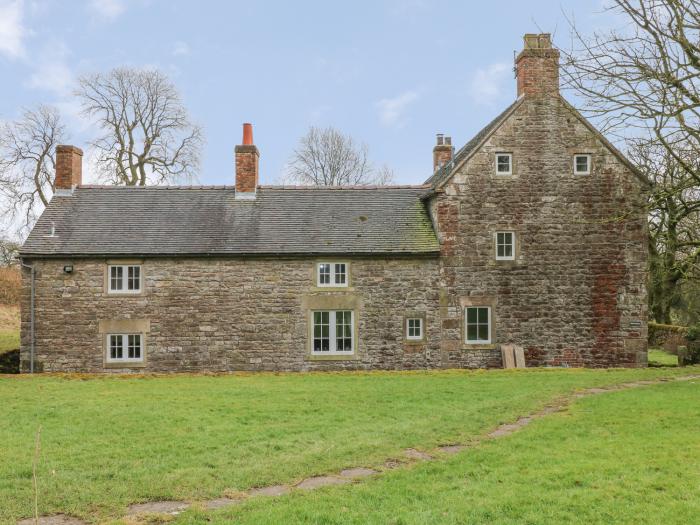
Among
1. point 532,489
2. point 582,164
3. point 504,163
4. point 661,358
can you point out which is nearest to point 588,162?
point 582,164

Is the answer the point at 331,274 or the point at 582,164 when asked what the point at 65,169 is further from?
the point at 582,164

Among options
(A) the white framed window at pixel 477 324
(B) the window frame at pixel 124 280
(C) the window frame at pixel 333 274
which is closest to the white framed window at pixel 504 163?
(A) the white framed window at pixel 477 324

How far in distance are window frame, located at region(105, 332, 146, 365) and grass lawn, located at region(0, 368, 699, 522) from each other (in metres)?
2.87

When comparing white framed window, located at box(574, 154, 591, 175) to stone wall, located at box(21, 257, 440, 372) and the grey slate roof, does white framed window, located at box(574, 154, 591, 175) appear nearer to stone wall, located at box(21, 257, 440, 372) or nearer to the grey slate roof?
the grey slate roof

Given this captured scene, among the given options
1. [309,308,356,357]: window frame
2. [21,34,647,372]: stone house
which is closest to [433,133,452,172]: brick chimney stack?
[21,34,647,372]: stone house

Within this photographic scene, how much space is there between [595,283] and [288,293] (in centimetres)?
1091

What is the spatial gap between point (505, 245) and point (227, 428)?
47.2ft

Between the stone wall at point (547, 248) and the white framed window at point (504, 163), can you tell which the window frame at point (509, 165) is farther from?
the stone wall at point (547, 248)

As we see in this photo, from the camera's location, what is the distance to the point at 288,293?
2258cm

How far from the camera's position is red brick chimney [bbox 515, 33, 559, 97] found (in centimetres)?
2323

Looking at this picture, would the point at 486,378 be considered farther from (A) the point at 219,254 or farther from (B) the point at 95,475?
(B) the point at 95,475

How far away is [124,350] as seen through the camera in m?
22.3

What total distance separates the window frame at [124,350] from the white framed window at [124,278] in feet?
5.02

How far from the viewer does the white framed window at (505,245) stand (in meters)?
23.0
